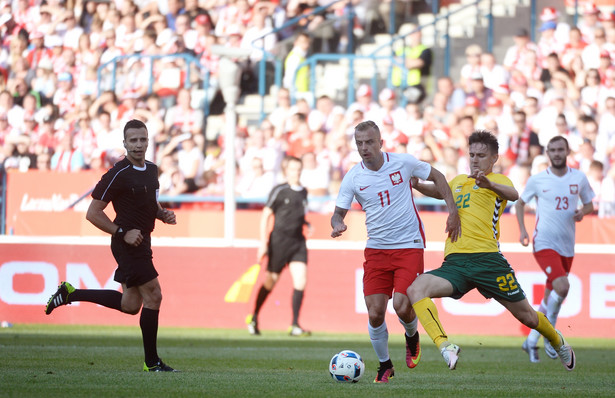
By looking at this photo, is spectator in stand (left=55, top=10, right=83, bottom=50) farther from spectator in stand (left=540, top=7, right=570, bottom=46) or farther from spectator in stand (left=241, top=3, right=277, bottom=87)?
spectator in stand (left=540, top=7, right=570, bottom=46)

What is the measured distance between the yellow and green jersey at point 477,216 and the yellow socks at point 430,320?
69cm

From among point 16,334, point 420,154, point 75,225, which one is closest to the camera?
point 16,334

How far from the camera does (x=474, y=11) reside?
72.1 feet

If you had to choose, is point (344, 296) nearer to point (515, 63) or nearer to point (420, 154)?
point (420, 154)

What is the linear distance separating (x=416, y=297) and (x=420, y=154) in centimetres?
1005

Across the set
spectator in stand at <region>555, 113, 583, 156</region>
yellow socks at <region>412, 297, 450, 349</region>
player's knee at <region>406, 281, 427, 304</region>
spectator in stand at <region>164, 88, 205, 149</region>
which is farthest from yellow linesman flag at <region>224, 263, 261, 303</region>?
yellow socks at <region>412, 297, 450, 349</region>

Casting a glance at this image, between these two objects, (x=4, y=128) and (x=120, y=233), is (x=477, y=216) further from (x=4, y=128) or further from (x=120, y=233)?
(x=4, y=128)

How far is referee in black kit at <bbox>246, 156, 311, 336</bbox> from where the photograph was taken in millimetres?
14906

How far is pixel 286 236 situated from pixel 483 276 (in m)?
6.84

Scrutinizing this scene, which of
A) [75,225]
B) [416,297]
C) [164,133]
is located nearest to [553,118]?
[164,133]

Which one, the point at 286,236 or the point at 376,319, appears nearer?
the point at 376,319

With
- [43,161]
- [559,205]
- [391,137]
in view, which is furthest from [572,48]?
[43,161]

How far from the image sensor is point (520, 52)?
65.7ft

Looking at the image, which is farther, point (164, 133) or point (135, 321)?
point (164, 133)
